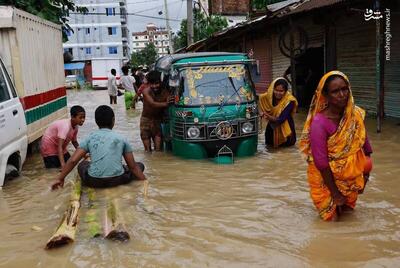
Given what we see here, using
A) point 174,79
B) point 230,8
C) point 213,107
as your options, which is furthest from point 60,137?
point 230,8

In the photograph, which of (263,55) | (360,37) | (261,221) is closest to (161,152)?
(261,221)

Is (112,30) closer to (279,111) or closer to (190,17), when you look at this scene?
(190,17)

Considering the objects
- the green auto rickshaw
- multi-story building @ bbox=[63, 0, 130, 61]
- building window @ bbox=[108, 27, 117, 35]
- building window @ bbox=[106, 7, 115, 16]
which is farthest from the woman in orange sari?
building window @ bbox=[108, 27, 117, 35]

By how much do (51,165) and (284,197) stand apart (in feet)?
13.3

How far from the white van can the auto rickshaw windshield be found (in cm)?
258

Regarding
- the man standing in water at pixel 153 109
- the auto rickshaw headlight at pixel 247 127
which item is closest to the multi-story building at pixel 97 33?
the man standing in water at pixel 153 109

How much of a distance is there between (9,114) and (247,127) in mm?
3708

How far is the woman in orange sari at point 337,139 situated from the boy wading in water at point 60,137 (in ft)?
12.4

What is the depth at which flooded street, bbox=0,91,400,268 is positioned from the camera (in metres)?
4.21

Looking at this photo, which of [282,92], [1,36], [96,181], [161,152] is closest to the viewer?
[96,181]

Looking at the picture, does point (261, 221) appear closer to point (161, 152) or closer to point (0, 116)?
point (0, 116)

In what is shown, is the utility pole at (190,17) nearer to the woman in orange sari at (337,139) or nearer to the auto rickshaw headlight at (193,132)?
the auto rickshaw headlight at (193,132)

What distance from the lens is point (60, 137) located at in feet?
24.4

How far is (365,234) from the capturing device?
4625mm
